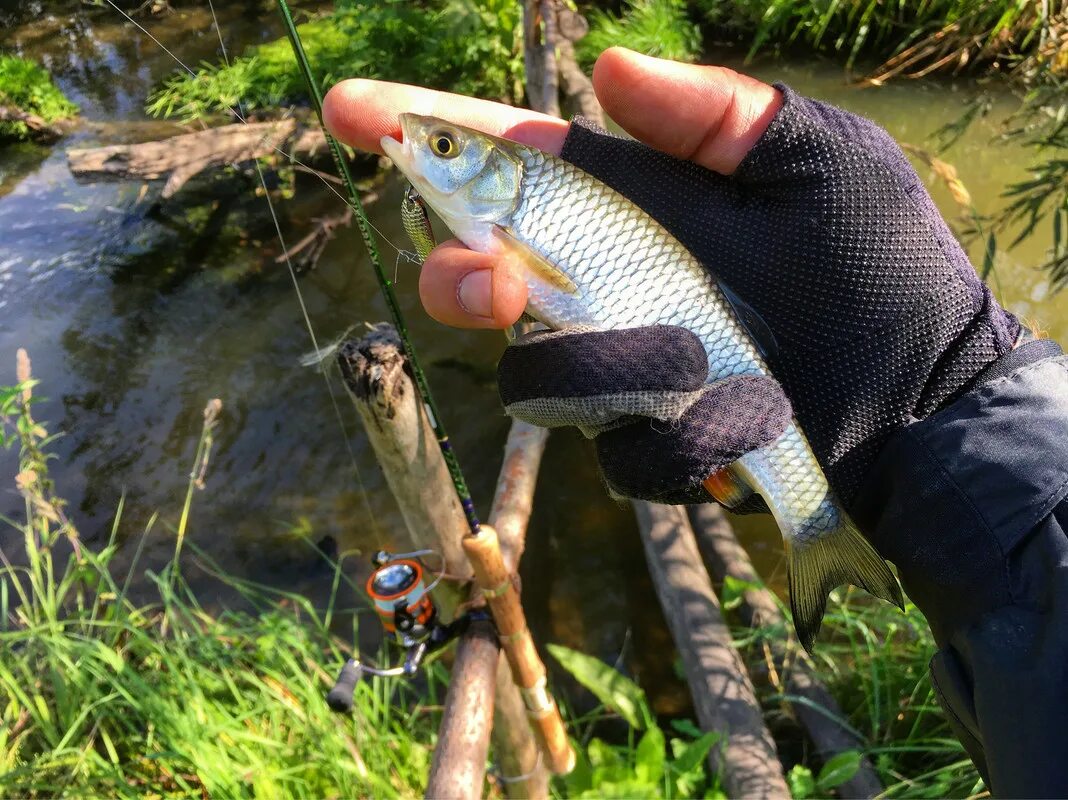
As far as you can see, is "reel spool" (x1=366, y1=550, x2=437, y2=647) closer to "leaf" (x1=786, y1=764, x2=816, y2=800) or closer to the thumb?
"leaf" (x1=786, y1=764, x2=816, y2=800)

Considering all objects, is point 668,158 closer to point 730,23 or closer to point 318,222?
point 318,222

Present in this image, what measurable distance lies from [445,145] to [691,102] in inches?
25.2

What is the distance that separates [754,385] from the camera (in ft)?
5.31

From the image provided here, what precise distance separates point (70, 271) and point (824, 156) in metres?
7.47

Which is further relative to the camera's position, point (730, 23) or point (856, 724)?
point (730, 23)

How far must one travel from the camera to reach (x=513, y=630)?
2479 mm

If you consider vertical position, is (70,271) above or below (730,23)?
below

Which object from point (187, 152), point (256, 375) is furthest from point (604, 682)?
point (187, 152)

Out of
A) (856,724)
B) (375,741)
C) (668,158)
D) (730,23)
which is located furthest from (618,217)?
(730,23)

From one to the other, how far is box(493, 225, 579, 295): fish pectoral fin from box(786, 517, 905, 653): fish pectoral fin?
0.83m

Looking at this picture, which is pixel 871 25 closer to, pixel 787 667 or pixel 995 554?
pixel 787 667

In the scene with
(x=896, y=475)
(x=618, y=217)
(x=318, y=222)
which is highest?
(x=618, y=217)

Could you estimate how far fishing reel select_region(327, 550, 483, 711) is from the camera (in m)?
2.33

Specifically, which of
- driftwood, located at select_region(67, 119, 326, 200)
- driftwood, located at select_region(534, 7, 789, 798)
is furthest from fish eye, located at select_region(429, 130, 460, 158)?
driftwood, located at select_region(67, 119, 326, 200)
